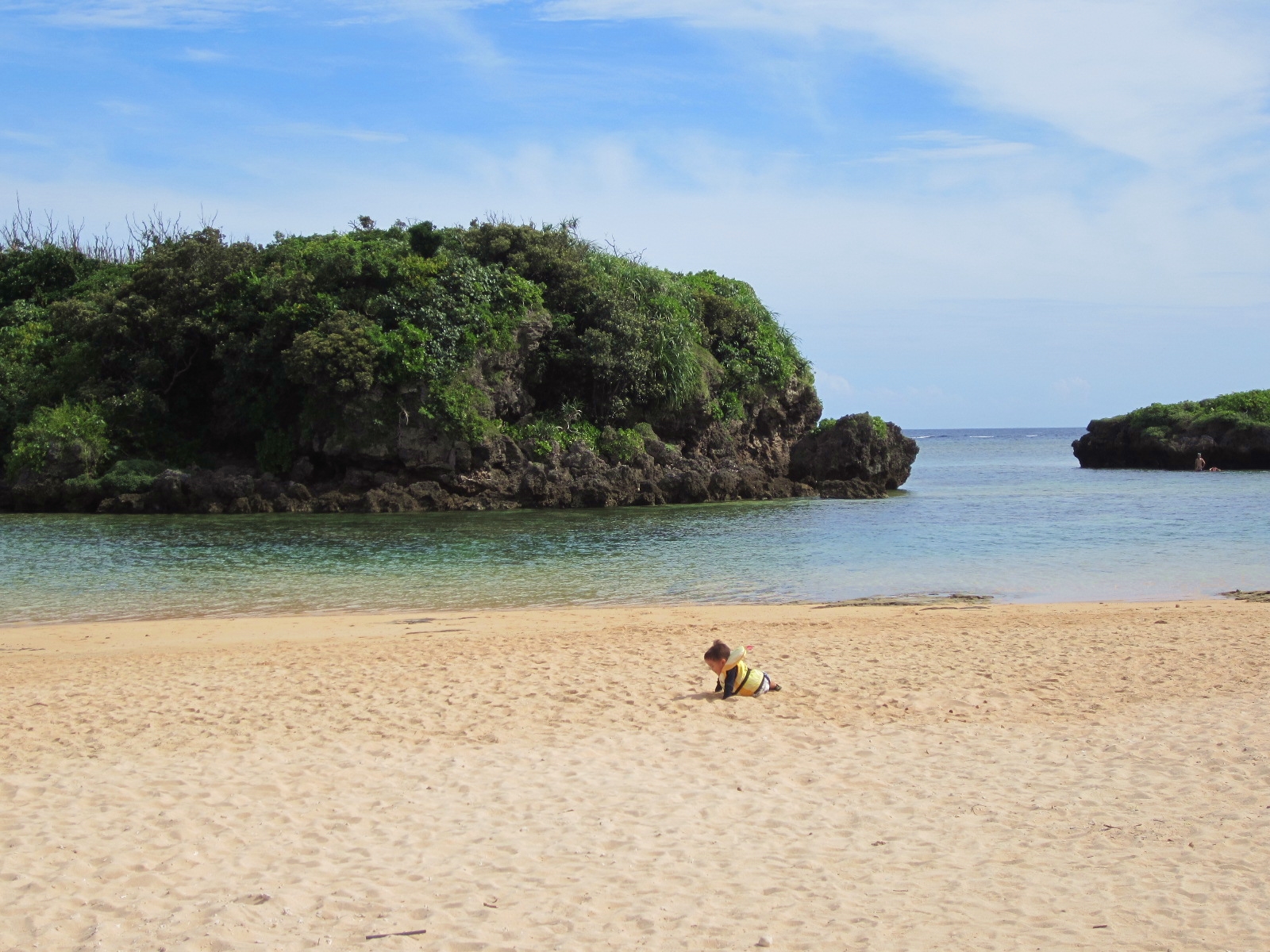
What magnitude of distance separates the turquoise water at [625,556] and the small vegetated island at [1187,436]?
22.6m

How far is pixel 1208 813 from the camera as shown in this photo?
6.43 metres

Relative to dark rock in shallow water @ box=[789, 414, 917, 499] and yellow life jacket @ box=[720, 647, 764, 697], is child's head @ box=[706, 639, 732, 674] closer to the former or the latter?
yellow life jacket @ box=[720, 647, 764, 697]

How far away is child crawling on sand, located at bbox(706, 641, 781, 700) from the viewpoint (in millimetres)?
9445

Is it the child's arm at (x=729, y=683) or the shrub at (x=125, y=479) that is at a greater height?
the shrub at (x=125, y=479)

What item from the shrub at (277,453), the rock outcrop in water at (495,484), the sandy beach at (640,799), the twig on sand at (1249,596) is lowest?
the sandy beach at (640,799)

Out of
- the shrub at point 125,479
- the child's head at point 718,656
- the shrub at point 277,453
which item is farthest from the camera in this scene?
the shrub at point 277,453

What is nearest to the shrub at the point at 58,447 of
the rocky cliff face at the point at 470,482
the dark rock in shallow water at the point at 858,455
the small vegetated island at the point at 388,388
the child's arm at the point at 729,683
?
the small vegetated island at the point at 388,388

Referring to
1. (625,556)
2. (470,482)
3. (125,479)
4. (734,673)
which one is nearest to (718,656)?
(734,673)

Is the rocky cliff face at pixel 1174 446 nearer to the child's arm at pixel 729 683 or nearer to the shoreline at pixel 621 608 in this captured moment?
the shoreline at pixel 621 608

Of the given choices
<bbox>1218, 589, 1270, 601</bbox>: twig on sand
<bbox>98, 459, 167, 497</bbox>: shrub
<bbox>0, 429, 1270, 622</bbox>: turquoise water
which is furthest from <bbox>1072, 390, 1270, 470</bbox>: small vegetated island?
<bbox>98, 459, 167, 497</bbox>: shrub

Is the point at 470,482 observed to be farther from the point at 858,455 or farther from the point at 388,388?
the point at 858,455

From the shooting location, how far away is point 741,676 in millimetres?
9484

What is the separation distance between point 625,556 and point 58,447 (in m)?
20.6

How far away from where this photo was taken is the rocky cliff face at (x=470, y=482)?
101 feet
